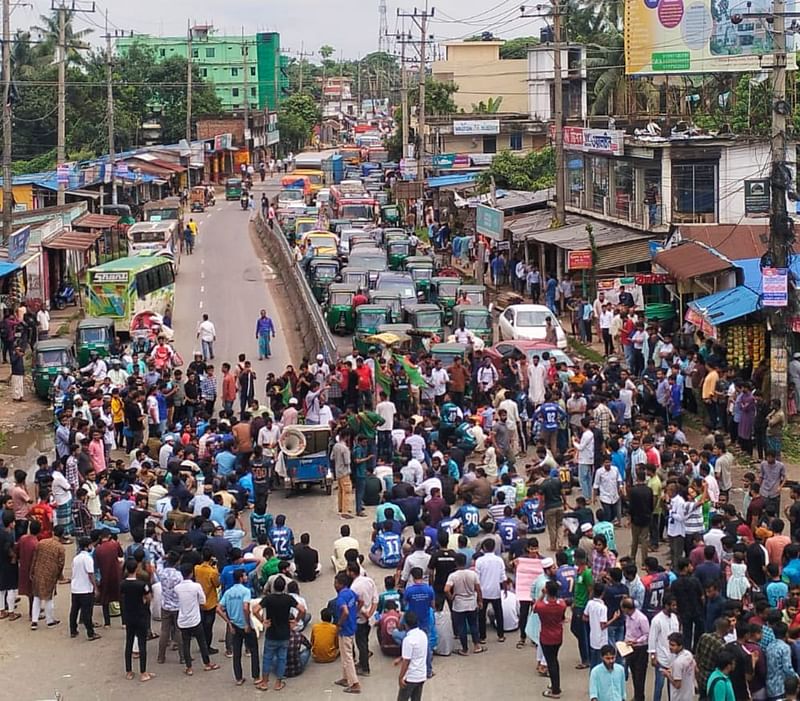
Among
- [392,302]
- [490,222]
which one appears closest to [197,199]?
[490,222]

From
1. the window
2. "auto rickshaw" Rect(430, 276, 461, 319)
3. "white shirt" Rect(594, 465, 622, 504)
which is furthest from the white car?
"white shirt" Rect(594, 465, 622, 504)

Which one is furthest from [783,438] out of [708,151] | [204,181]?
[204,181]

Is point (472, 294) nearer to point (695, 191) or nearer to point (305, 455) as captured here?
point (695, 191)

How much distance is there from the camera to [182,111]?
109 metres

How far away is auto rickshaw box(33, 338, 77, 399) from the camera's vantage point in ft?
103

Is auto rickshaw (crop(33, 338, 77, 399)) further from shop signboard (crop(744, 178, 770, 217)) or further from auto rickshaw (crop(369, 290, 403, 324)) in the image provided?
shop signboard (crop(744, 178, 770, 217))

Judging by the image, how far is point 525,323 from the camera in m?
34.5

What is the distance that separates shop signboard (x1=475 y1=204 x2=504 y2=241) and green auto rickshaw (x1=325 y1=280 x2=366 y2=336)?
304 inches

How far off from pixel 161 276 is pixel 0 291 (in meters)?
4.60

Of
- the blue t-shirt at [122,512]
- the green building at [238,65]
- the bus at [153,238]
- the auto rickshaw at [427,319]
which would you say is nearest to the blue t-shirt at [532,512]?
the blue t-shirt at [122,512]

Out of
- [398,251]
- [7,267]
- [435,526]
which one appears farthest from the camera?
[398,251]

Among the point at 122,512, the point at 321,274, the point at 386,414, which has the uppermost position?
the point at 321,274

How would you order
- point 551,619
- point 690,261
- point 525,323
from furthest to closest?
1. point 525,323
2. point 690,261
3. point 551,619

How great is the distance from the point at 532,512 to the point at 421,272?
81.7ft
